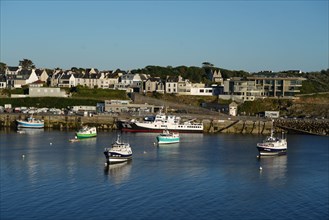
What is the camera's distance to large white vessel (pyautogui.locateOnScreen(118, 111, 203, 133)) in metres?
68.2

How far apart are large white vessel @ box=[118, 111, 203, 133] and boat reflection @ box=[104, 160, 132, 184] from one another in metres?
23.6

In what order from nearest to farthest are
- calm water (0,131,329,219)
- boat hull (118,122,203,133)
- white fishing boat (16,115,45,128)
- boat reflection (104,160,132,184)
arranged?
calm water (0,131,329,219)
boat reflection (104,160,132,184)
boat hull (118,122,203,133)
white fishing boat (16,115,45,128)

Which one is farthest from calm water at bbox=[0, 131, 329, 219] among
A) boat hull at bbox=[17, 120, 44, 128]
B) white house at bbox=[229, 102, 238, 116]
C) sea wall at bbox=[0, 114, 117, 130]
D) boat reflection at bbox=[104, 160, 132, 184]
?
white house at bbox=[229, 102, 238, 116]

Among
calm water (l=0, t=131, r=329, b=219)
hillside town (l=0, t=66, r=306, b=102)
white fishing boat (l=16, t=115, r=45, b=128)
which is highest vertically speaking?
hillside town (l=0, t=66, r=306, b=102)

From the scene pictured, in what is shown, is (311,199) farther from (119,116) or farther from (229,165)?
(119,116)

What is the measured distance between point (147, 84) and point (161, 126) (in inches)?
1161

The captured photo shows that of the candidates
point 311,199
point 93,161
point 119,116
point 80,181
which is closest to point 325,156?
point 311,199

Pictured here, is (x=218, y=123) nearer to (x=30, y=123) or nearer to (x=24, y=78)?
(x=30, y=123)

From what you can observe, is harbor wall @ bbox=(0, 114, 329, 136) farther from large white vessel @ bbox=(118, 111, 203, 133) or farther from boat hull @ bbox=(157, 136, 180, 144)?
boat hull @ bbox=(157, 136, 180, 144)

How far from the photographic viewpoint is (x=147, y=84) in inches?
3816

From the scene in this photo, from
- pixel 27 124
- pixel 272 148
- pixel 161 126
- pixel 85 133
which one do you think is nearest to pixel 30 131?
pixel 27 124

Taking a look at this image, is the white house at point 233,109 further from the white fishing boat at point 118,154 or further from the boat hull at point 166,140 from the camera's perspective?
the white fishing boat at point 118,154

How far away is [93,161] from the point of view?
145 feet

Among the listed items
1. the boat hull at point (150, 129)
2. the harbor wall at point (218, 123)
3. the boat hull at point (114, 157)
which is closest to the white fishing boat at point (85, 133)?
the boat hull at point (150, 129)
